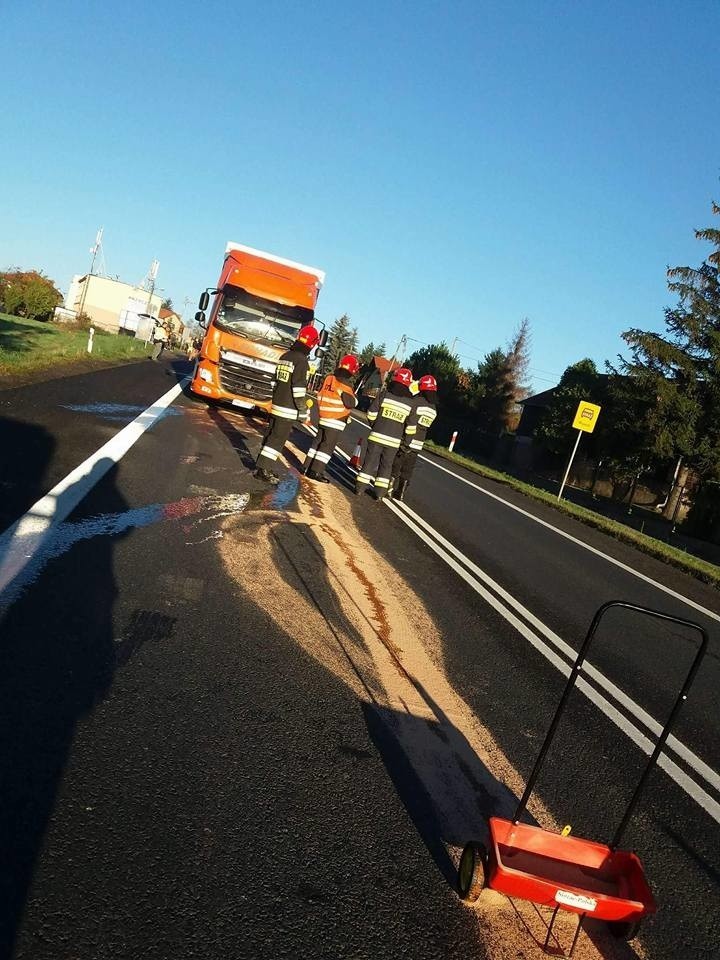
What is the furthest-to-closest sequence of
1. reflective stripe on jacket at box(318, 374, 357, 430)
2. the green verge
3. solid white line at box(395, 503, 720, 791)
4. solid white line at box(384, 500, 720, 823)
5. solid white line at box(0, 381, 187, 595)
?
the green verge, reflective stripe on jacket at box(318, 374, 357, 430), solid white line at box(0, 381, 187, 595), solid white line at box(395, 503, 720, 791), solid white line at box(384, 500, 720, 823)

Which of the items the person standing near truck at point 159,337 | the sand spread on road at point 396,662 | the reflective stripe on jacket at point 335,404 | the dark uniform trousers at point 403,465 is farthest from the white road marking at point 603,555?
the person standing near truck at point 159,337

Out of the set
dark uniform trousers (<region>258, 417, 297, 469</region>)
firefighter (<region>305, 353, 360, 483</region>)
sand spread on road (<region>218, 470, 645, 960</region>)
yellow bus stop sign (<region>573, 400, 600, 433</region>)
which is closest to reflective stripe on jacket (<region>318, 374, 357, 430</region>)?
firefighter (<region>305, 353, 360, 483</region>)

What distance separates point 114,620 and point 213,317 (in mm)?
14674

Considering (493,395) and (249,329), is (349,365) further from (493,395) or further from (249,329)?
(493,395)

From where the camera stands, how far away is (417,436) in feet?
39.2

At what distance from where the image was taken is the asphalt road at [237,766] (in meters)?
2.55

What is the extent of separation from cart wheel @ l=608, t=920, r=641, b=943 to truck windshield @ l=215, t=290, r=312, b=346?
1631 centimetres

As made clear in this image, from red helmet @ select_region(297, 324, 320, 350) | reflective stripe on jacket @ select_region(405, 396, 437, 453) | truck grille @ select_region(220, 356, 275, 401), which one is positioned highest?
red helmet @ select_region(297, 324, 320, 350)

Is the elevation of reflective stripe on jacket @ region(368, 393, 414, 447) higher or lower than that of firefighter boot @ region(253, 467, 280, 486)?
higher

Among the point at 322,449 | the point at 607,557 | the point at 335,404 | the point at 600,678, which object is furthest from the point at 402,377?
the point at 600,678

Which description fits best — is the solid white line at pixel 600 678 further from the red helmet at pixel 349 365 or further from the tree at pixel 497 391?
the tree at pixel 497 391

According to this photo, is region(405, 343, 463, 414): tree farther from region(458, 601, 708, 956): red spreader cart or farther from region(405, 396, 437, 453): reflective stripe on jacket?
region(458, 601, 708, 956): red spreader cart

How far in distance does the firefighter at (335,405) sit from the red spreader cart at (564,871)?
8.32 metres

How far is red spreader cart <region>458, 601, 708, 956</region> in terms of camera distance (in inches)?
104
